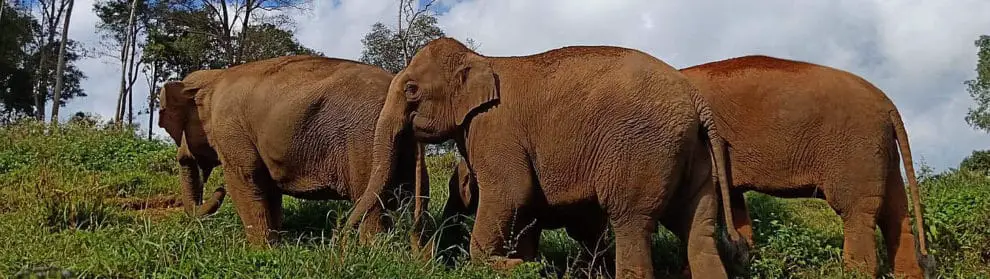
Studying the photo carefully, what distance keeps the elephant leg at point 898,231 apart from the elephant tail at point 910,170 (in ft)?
0.45

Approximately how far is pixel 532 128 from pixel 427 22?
2133cm

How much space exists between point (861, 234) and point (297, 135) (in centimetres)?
413

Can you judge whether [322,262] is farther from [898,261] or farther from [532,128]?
[898,261]

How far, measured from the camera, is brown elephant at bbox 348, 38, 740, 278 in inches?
209

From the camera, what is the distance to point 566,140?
555 centimetres

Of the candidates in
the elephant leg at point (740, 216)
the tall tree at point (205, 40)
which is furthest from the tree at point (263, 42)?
the elephant leg at point (740, 216)

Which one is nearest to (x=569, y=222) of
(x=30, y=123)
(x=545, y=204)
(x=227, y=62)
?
(x=545, y=204)

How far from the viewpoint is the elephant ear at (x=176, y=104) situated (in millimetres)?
7902

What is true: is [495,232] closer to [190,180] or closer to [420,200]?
[420,200]

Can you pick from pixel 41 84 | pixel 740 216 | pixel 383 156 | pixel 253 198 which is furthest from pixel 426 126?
pixel 41 84

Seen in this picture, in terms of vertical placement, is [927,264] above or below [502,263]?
below

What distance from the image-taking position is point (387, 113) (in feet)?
19.9

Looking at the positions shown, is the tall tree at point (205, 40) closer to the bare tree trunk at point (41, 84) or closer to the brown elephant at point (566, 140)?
the bare tree trunk at point (41, 84)

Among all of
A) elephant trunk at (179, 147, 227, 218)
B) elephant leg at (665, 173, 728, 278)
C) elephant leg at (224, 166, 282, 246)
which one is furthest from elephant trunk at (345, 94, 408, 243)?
elephant trunk at (179, 147, 227, 218)
